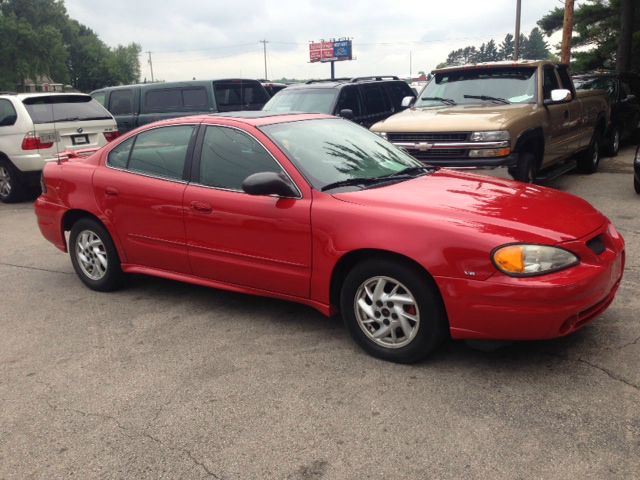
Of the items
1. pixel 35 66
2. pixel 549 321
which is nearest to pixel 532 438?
pixel 549 321

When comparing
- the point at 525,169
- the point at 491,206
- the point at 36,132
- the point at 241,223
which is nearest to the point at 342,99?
the point at 525,169

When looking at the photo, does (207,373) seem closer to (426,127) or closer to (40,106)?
(426,127)

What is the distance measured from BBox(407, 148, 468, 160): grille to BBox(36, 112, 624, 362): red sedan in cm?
246

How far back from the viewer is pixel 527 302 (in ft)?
10.7

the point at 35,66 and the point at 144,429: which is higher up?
the point at 35,66

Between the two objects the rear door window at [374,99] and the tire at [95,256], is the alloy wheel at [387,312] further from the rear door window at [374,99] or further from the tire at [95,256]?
the rear door window at [374,99]

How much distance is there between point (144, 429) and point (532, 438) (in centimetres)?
191

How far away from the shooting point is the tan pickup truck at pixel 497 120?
712 centimetres

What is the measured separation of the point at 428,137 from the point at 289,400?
4821 mm

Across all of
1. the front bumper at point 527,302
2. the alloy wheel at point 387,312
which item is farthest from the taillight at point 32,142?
the front bumper at point 527,302

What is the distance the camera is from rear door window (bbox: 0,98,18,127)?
9.70 meters

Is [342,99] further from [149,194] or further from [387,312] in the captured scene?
[387,312]

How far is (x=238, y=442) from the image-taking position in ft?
9.79

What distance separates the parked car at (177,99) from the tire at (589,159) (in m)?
6.26
